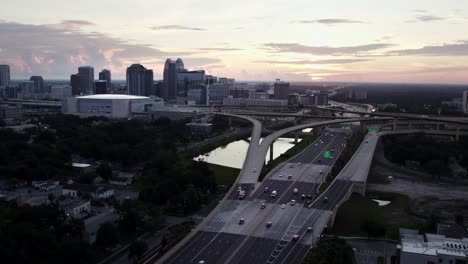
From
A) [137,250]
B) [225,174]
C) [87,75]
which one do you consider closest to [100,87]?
[87,75]

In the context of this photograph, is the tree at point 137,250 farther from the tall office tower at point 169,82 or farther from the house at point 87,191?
the tall office tower at point 169,82

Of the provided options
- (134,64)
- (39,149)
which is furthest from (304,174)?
(134,64)

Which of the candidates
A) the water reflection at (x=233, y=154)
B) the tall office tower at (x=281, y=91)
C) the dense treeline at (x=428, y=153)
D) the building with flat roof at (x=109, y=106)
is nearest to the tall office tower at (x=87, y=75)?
the building with flat roof at (x=109, y=106)

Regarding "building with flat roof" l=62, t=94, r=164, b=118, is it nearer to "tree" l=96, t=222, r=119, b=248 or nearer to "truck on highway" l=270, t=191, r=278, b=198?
"truck on highway" l=270, t=191, r=278, b=198

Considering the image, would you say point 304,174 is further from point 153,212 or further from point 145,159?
point 145,159

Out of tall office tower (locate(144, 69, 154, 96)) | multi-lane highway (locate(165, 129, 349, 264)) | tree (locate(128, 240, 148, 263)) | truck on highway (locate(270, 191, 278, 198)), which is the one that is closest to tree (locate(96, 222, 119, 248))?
tree (locate(128, 240, 148, 263))

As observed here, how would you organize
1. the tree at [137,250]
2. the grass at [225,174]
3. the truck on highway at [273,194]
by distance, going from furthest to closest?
1. the grass at [225,174]
2. the truck on highway at [273,194]
3. the tree at [137,250]
